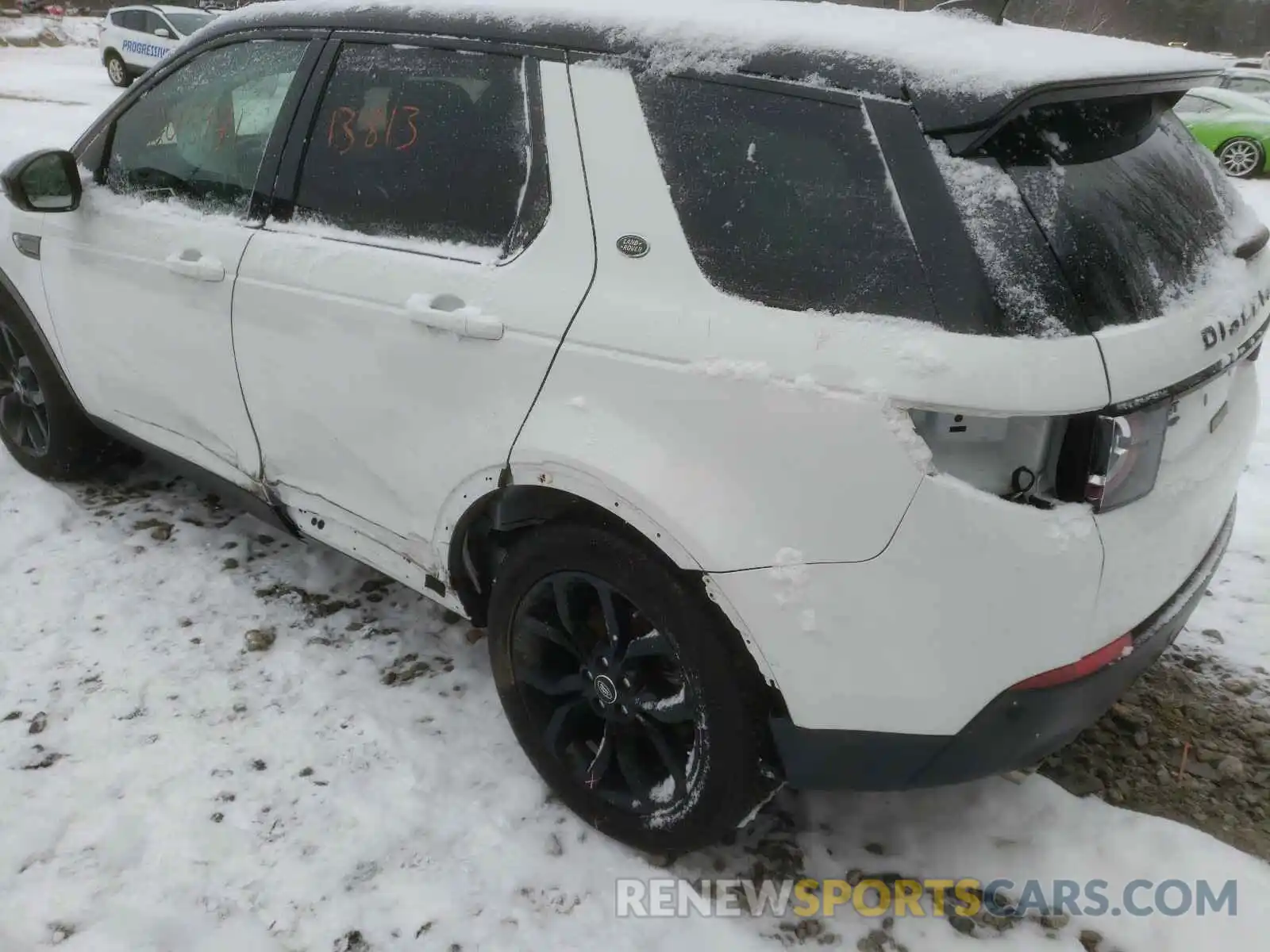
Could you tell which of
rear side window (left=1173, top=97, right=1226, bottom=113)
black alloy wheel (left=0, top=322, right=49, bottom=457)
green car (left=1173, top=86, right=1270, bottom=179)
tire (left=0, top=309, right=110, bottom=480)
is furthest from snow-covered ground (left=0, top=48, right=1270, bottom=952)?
rear side window (left=1173, top=97, right=1226, bottom=113)

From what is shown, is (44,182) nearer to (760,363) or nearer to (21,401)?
(21,401)

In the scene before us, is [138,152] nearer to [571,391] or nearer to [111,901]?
[571,391]

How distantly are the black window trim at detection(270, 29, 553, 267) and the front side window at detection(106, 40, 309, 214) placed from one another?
12cm

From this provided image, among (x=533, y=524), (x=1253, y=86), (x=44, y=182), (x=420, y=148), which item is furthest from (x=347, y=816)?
(x=1253, y=86)

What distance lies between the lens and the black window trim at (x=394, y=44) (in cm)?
206

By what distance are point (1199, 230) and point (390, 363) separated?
1.82 metres

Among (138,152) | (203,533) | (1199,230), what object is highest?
(1199,230)

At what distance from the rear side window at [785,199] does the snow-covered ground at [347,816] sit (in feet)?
4.62

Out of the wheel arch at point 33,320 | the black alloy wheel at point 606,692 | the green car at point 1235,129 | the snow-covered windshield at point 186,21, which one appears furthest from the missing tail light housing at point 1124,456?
the snow-covered windshield at point 186,21

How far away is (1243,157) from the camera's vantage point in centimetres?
1315

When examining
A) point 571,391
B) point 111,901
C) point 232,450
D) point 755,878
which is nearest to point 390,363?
point 571,391

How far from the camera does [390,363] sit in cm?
228

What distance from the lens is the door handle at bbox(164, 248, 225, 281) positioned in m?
2.67

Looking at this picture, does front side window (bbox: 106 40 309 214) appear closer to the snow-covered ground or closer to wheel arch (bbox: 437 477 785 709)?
wheel arch (bbox: 437 477 785 709)
